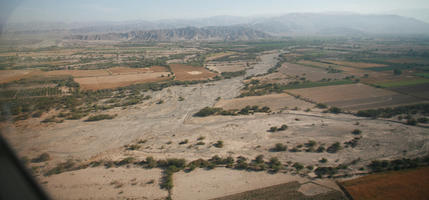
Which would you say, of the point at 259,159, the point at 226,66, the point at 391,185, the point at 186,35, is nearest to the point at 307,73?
the point at 226,66

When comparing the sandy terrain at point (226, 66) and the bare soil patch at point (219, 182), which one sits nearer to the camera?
the bare soil patch at point (219, 182)

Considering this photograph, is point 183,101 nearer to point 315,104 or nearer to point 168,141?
point 168,141

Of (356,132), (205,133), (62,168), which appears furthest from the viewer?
(205,133)

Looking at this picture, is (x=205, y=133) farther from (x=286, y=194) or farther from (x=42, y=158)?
(x=42, y=158)

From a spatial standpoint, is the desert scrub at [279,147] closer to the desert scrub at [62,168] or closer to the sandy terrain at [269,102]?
the sandy terrain at [269,102]

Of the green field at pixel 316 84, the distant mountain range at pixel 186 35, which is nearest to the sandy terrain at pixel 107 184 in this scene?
the green field at pixel 316 84

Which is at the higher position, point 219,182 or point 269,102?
point 269,102

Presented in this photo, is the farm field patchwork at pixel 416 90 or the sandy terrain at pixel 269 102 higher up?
the farm field patchwork at pixel 416 90
